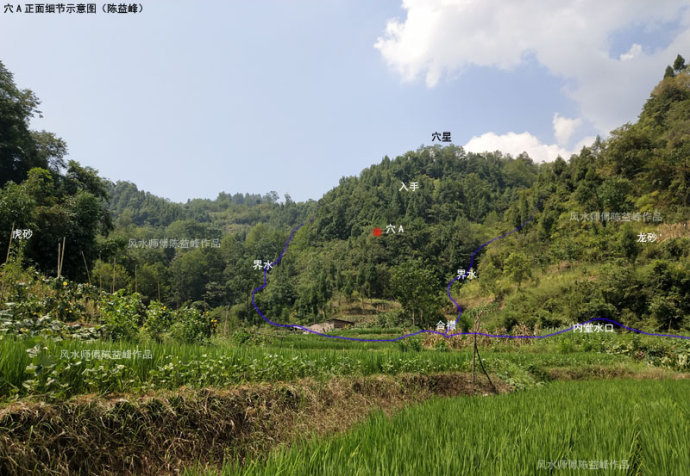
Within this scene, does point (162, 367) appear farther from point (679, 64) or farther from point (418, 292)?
point (679, 64)

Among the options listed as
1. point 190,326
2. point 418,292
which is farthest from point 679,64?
point 190,326

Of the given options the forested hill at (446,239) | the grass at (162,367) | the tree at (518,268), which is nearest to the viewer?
the grass at (162,367)

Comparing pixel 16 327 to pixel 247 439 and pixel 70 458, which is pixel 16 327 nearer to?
pixel 70 458

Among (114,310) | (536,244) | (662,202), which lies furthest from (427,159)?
(114,310)

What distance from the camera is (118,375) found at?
141 inches

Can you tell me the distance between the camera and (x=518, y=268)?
3005 centimetres

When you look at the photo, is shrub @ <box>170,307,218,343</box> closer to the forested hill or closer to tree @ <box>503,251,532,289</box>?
the forested hill

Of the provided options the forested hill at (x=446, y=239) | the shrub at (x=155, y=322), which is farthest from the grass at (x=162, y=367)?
the forested hill at (x=446, y=239)

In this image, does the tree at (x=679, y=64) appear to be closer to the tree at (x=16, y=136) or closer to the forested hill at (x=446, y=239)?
the forested hill at (x=446, y=239)

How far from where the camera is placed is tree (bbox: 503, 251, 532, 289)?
30.0 meters

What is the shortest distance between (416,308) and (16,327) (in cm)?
2896

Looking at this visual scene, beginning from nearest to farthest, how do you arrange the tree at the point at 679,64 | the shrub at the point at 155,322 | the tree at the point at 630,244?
the shrub at the point at 155,322 → the tree at the point at 630,244 → the tree at the point at 679,64

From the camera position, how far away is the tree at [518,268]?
98.6ft

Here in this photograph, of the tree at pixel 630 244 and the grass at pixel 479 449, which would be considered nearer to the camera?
the grass at pixel 479 449
